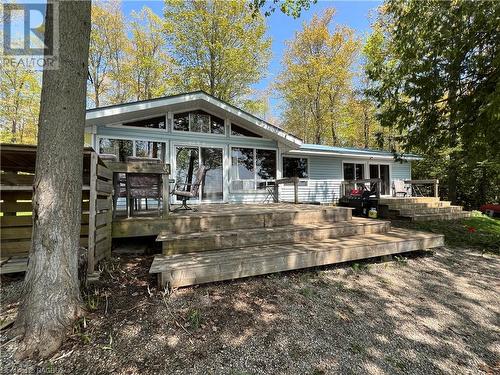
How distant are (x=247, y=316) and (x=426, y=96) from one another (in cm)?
658

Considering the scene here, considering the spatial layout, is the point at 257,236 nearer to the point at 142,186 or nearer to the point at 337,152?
the point at 142,186

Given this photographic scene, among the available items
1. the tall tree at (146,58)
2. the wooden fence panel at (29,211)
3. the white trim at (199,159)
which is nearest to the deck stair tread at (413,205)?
the white trim at (199,159)

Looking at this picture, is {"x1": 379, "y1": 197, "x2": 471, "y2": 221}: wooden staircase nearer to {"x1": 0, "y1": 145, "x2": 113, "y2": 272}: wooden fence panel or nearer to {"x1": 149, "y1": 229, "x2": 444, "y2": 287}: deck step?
{"x1": 149, "y1": 229, "x2": 444, "y2": 287}: deck step

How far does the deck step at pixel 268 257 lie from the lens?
293 centimetres

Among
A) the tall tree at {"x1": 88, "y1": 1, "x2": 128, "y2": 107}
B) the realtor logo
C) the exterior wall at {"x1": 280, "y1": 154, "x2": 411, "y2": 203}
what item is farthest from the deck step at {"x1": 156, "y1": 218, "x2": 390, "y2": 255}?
the tall tree at {"x1": 88, "y1": 1, "x2": 128, "y2": 107}

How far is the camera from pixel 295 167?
11.9 m

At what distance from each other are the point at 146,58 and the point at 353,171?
51.4 ft

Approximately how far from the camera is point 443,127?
21.4 ft

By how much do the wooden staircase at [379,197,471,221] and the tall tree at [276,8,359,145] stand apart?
13.0 meters

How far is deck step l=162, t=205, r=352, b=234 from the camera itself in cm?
413

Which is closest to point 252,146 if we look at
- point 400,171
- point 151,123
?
point 151,123

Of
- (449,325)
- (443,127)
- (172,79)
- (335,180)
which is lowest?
(449,325)

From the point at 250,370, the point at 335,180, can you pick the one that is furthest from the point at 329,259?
the point at 335,180

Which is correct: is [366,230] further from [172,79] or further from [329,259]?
[172,79]
